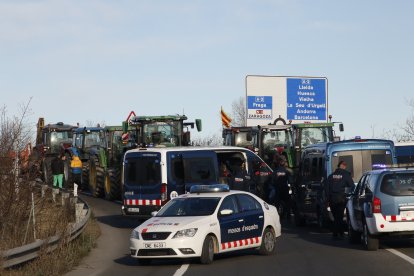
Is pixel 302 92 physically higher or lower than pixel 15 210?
higher

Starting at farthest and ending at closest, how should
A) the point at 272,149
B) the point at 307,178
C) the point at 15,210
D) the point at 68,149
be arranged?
the point at 68,149
the point at 272,149
the point at 307,178
the point at 15,210

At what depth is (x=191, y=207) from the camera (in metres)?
18.6

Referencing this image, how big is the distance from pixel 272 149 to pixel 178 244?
19429 mm

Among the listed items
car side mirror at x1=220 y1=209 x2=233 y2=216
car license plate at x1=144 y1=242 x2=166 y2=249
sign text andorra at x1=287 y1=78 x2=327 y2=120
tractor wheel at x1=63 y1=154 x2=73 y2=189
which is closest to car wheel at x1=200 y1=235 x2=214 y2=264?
car side mirror at x1=220 y1=209 x2=233 y2=216

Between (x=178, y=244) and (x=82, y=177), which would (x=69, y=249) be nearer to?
(x=178, y=244)

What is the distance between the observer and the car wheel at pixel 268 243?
19.1 m

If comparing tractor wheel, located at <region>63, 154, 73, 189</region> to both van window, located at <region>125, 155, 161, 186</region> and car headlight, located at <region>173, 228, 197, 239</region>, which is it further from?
car headlight, located at <region>173, 228, 197, 239</region>

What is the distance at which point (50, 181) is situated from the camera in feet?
140

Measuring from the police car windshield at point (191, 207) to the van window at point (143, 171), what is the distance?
254 inches

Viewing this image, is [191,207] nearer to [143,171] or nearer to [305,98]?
[143,171]

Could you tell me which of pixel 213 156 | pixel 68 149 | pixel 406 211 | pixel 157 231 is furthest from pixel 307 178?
pixel 68 149

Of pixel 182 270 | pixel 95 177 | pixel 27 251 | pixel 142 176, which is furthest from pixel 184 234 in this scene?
pixel 95 177

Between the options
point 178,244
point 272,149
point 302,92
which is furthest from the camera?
point 302,92

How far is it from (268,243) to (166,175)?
661cm
